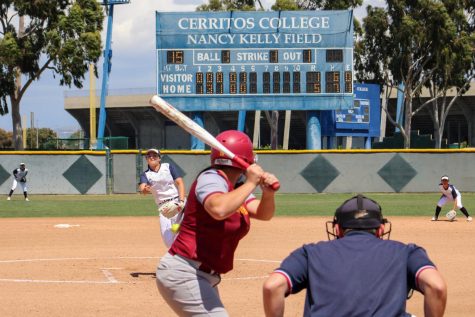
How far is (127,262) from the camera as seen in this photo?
1491cm

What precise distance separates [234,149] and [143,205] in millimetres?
24665

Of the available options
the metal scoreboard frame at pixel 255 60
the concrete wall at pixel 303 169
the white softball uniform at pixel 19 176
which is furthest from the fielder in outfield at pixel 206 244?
the metal scoreboard frame at pixel 255 60

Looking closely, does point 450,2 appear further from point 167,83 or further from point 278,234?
point 278,234

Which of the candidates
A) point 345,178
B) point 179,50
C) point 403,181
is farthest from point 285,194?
point 179,50

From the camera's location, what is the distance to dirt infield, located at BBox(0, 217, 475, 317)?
1077cm

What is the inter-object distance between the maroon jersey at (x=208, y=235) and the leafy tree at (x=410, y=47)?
4822 centimetres

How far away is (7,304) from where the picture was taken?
10.8m

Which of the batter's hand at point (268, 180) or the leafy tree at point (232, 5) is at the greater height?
the leafy tree at point (232, 5)

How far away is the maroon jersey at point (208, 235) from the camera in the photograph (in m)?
5.75

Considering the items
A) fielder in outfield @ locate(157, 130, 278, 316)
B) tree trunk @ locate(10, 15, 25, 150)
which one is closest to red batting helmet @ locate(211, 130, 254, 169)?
fielder in outfield @ locate(157, 130, 278, 316)

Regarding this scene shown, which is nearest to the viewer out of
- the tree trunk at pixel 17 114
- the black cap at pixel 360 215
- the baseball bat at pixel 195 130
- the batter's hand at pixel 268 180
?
the black cap at pixel 360 215

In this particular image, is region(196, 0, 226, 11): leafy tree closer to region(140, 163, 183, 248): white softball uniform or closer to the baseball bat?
region(140, 163, 183, 248): white softball uniform

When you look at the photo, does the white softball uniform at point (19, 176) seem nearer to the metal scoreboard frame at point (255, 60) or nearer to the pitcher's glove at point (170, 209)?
the metal scoreboard frame at point (255, 60)

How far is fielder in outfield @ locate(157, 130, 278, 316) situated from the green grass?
65.1 feet
